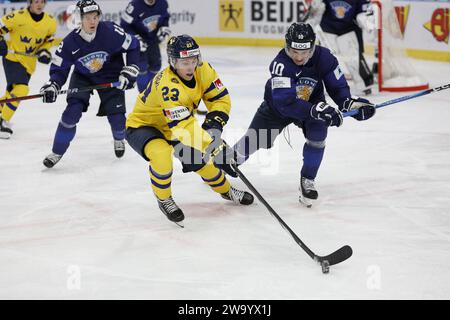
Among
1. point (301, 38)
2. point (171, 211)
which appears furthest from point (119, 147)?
point (301, 38)

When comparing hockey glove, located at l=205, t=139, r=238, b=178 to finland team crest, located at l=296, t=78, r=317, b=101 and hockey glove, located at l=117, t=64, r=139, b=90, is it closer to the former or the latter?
finland team crest, located at l=296, t=78, r=317, b=101

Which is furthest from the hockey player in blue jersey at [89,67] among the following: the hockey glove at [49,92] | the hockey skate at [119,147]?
the hockey skate at [119,147]

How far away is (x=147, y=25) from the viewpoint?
6.53 metres

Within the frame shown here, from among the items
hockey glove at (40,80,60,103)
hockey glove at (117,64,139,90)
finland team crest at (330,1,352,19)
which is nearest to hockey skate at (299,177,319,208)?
hockey glove at (117,64,139,90)

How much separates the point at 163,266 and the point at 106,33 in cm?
199

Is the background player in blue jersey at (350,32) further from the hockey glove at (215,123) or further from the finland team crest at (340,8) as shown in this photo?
the hockey glove at (215,123)

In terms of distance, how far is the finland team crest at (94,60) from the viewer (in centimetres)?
474

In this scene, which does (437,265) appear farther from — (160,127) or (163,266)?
(160,127)

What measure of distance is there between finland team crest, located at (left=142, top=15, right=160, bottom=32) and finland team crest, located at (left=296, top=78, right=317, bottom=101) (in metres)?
2.91

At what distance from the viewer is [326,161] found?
15.9 feet

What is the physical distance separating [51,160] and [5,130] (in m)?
1.03

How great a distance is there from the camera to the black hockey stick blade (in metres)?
3.11
